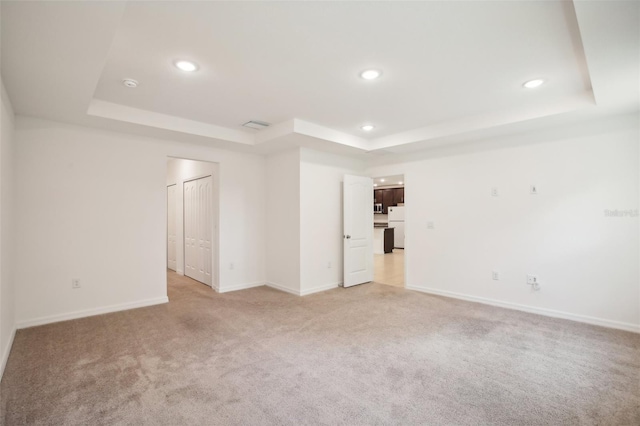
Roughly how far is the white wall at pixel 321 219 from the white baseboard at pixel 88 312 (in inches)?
83.3

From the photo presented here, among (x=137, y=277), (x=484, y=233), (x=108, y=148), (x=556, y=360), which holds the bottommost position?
(x=556, y=360)

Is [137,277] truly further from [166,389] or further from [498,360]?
[498,360]

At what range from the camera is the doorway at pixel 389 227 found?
7.89 m

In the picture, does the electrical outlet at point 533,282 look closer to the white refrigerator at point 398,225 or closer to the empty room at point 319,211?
the empty room at point 319,211

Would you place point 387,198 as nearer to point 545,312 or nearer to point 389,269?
point 389,269

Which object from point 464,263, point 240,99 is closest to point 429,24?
point 240,99

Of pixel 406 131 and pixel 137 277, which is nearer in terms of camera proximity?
pixel 137 277

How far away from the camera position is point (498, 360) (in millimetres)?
2709

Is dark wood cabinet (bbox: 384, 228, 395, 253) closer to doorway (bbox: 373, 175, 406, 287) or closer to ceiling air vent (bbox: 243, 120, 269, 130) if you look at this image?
doorway (bbox: 373, 175, 406, 287)

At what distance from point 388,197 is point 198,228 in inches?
297

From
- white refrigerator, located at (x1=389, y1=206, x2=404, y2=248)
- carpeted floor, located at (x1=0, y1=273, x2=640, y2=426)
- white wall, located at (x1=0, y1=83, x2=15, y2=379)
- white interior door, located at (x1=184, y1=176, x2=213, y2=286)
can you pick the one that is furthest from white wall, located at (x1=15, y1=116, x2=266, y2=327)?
white refrigerator, located at (x1=389, y1=206, x2=404, y2=248)

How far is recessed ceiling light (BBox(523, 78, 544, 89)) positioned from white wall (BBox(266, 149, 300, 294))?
9.91 ft

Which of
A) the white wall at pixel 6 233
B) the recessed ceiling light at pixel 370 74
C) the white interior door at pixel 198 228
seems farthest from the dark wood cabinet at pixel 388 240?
the white wall at pixel 6 233

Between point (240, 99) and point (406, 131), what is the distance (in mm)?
2506
